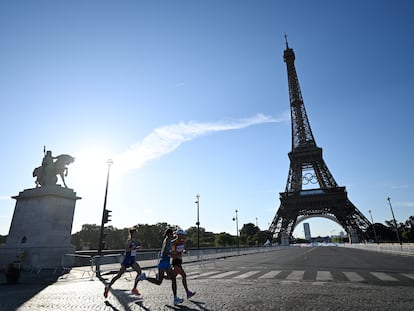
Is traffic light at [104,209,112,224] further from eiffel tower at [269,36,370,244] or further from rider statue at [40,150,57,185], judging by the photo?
eiffel tower at [269,36,370,244]

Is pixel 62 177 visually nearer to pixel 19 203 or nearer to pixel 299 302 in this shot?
pixel 19 203

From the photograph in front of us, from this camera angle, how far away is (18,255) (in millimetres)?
16203

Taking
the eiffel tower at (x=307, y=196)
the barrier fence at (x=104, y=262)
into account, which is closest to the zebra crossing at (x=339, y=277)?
the barrier fence at (x=104, y=262)

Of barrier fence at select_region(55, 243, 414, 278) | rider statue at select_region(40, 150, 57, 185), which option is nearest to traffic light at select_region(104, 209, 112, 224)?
barrier fence at select_region(55, 243, 414, 278)

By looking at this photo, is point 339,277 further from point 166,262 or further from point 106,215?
point 106,215

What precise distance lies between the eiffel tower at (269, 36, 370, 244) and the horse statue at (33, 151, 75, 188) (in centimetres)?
5213

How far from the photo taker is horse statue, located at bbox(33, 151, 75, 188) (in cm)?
1884

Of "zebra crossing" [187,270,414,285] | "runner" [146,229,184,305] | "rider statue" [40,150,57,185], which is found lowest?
"zebra crossing" [187,270,414,285]

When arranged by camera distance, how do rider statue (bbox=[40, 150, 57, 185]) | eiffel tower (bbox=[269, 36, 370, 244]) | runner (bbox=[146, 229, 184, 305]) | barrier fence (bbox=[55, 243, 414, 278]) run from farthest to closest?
eiffel tower (bbox=[269, 36, 370, 244]), rider statue (bbox=[40, 150, 57, 185]), barrier fence (bbox=[55, 243, 414, 278]), runner (bbox=[146, 229, 184, 305])

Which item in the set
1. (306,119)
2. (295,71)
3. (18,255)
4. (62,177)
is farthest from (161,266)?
(295,71)

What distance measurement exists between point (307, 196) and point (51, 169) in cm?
5460

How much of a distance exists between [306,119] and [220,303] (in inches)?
2686

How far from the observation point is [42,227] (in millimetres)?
17172

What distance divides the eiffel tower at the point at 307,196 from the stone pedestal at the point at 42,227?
5257 centimetres
